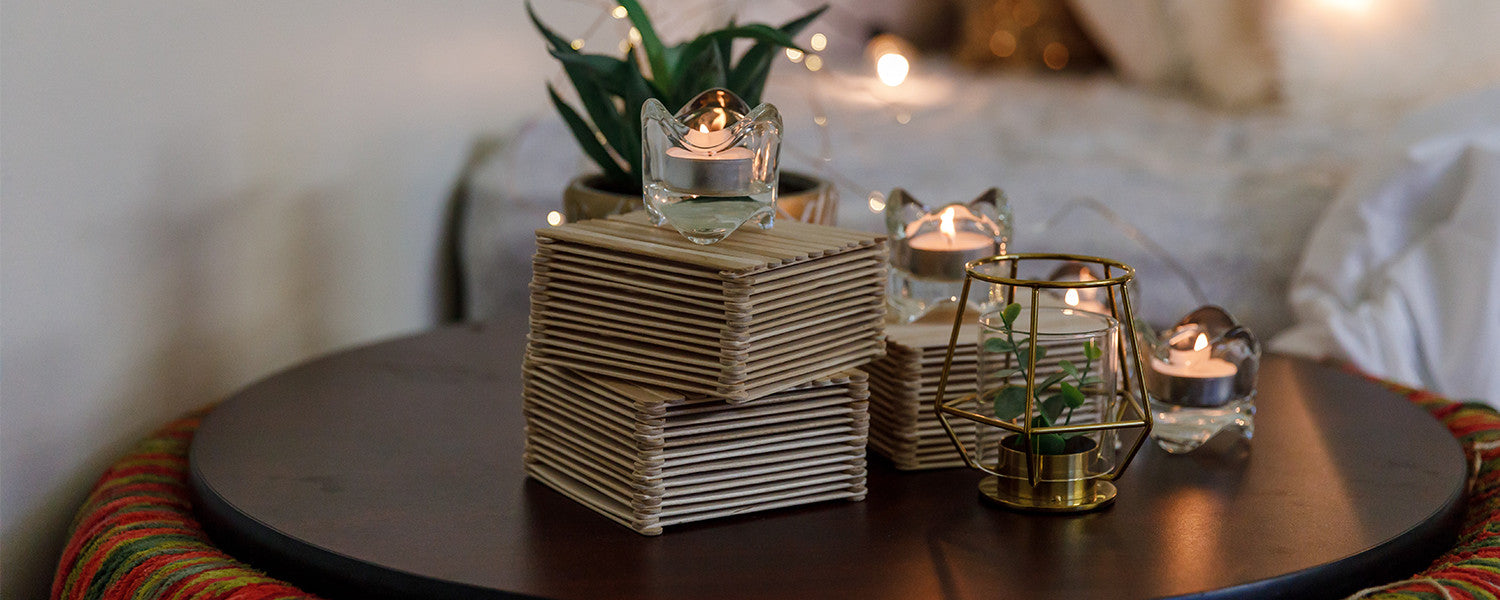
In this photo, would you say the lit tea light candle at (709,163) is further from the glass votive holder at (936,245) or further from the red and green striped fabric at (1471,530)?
the red and green striped fabric at (1471,530)

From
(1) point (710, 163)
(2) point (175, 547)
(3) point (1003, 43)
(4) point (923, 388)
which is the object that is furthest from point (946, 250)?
(3) point (1003, 43)

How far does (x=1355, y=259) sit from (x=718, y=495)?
0.97 meters

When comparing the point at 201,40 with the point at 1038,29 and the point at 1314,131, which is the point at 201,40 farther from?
the point at 1038,29

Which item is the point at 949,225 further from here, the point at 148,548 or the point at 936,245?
the point at 148,548

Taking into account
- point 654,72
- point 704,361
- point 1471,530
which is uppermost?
point 654,72

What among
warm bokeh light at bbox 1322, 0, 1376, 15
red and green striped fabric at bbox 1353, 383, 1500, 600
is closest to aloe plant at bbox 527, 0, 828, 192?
red and green striped fabric at bbox 1353, 383, 1500, 600

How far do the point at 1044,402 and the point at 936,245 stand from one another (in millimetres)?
190

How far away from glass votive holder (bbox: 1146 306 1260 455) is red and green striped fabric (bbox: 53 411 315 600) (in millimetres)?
503

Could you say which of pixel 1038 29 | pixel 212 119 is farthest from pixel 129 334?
pixel 1038 29

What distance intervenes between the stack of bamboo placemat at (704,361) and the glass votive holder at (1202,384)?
22 cm

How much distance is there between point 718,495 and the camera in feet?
2.10

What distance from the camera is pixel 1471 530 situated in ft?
2.33

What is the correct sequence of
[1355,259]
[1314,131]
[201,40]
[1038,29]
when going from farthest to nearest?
1. [1038,29]
2. [1314,131]
3. [1355,259]
4. [201,40]

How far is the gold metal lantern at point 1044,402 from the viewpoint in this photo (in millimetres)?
644
